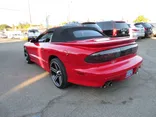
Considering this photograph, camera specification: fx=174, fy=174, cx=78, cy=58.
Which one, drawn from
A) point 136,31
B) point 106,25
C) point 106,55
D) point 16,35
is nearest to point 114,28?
point 106,25

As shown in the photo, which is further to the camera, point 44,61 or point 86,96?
point 44,61

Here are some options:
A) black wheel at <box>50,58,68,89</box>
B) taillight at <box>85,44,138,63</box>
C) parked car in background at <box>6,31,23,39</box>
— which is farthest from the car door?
parked car in background at <box>6,31,23,39</box>

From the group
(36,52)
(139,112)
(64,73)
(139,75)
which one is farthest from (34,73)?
(139,112)

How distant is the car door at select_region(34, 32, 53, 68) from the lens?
482 cm

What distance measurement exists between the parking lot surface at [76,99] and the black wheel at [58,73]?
0.47ft

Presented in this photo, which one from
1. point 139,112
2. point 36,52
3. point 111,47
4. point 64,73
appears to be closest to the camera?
point 139,112

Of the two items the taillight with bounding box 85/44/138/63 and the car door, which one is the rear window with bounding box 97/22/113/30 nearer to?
the car door

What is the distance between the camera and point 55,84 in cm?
443

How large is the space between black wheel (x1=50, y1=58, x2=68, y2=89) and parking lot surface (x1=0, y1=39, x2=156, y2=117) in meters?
0.14

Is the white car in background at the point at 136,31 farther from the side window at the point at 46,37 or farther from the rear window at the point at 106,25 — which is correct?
the side window at the point at 46,37

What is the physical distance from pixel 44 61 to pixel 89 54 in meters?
2.01

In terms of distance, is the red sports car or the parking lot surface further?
the red sports car

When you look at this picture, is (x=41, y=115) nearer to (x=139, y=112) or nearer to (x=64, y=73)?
(x=64, y=73)

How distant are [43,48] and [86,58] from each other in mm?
1877
